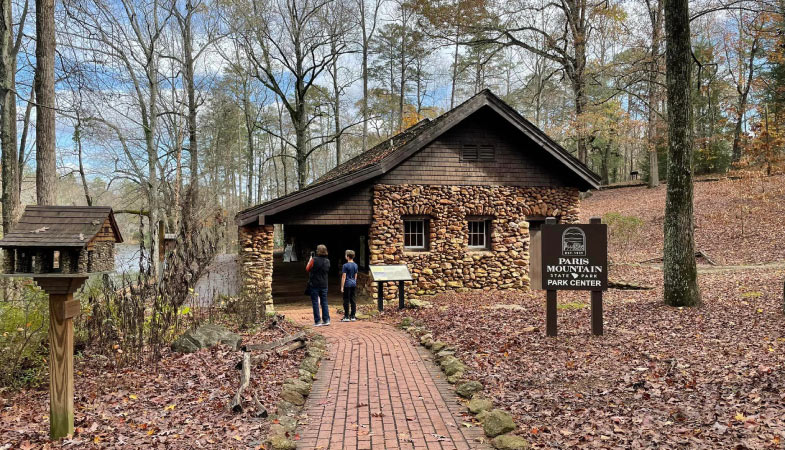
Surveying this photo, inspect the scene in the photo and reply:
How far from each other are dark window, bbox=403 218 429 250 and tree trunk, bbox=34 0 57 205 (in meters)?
8.79

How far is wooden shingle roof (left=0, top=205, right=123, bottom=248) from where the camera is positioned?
4.07 meters

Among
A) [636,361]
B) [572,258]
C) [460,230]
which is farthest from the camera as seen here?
[460,230]

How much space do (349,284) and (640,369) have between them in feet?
21.3

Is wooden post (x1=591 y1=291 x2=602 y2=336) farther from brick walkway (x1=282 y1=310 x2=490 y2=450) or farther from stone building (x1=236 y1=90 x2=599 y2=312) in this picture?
stone building (x1=236 y1=90 x2=599 y2=312)

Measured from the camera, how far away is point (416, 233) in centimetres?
1418

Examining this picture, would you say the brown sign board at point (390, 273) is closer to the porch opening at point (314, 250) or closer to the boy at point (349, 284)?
the boy at point (349, 284)

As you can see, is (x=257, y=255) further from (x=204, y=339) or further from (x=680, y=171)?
(x=680, y=171)

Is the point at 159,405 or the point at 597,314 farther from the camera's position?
the point at 597,314

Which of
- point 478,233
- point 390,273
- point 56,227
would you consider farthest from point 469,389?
point 478,233

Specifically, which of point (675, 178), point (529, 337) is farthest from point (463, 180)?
point (529, 337)

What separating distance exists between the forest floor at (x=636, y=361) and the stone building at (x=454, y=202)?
1330 millimetres

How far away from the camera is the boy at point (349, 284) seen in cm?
1077

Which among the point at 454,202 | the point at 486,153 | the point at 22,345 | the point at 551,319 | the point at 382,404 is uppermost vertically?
the point at 486,153

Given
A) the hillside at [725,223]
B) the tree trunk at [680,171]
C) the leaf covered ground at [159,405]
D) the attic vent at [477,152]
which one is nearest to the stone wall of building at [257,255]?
the leaf covered ground at [159,405]
